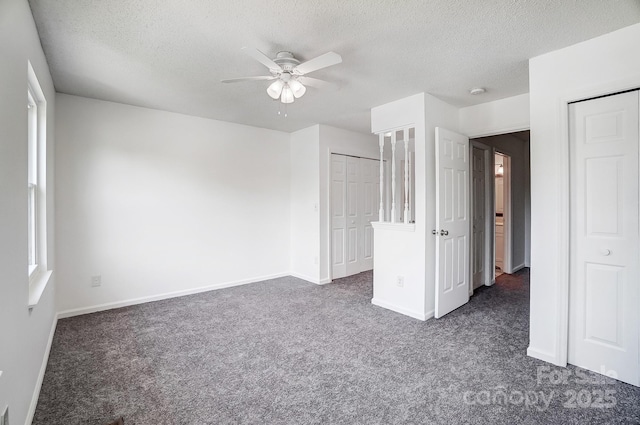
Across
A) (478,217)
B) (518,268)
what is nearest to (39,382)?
(478,217)

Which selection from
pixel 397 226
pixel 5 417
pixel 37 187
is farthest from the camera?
pixel 397 226

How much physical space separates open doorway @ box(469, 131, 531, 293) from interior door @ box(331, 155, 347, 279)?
1.81 meters

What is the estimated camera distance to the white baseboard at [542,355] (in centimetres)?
227

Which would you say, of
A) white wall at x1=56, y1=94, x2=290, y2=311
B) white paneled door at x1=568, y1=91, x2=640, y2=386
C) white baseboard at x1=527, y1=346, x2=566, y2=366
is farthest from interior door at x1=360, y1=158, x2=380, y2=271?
white paneled door at x1=568, y1=91, x2=640, y2=386

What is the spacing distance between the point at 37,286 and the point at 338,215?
11.5 ft

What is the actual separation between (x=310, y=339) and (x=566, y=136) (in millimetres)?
2518

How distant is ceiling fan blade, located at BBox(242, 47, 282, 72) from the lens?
1.88 m

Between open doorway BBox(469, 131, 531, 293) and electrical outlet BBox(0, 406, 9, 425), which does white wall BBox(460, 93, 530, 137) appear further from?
electrical outlet BBox(0, 406, 9, 425)

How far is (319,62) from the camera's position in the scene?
6.82 ft

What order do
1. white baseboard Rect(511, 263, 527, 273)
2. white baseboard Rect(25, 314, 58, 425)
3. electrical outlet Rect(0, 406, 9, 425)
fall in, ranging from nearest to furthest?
electrical outlet Rect(0, 406, 9, 425), white baseboard Rect(25, 314, 58, 425), white baseboard Rect(511, 263, 527, 273)

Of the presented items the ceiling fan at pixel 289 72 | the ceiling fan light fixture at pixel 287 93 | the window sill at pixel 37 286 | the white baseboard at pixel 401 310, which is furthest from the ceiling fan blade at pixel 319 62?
the white baseboard at pixel 401 310

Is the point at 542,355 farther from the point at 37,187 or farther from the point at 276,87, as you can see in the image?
the point at 37,187

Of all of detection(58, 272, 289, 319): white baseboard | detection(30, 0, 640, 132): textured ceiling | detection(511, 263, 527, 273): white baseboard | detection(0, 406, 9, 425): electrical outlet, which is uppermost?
detection(30, 0, 640, 132): textured ceiling

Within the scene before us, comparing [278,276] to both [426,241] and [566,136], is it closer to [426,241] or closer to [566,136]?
[426,241]
